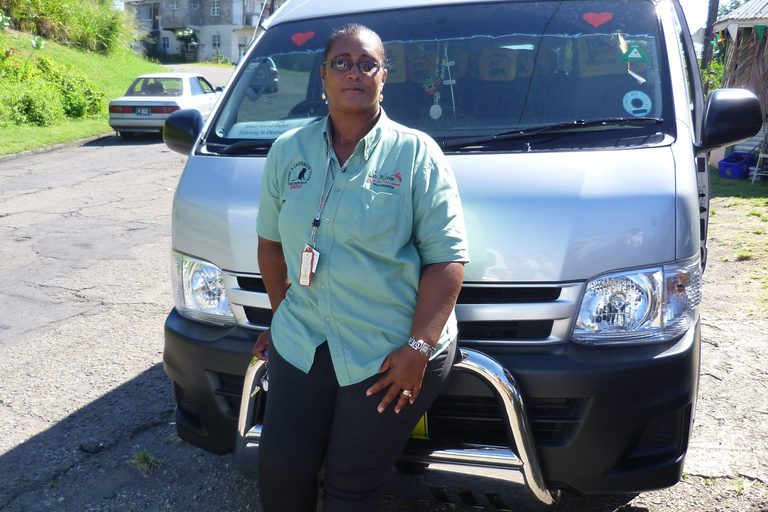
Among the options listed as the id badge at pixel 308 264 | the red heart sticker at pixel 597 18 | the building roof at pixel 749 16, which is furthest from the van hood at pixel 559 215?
the building roof at pixel 749 16

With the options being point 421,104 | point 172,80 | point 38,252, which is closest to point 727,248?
point 421,104

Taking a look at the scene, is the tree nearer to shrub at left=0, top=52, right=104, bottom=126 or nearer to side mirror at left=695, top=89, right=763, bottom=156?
side mirror at left=695, top=89, right=763, bottom=156

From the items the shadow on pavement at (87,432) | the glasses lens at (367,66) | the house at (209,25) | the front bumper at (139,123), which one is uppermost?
the house at (209,25)

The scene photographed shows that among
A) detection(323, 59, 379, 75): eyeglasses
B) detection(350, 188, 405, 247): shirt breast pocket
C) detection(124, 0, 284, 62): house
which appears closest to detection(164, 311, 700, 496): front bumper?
detection(350, 188, 405, 247): shirt breast pocket

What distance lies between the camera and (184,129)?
353cm

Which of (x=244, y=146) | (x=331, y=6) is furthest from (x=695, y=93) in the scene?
(x=244, y=146)

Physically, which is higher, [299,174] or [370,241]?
[299,174]

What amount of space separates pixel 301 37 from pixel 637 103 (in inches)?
66.2

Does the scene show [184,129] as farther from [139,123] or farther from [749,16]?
[139,123]

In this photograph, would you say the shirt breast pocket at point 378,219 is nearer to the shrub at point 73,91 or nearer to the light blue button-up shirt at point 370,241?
the light blue button-up shirt at point 370,241

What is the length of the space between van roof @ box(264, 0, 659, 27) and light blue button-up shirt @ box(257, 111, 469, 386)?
1.50m

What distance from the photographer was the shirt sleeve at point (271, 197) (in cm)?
228

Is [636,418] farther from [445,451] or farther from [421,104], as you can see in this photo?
[421,104]

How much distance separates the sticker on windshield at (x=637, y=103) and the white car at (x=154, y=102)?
1431 cm
